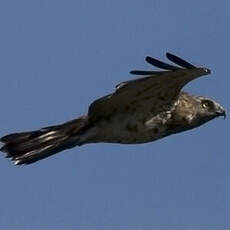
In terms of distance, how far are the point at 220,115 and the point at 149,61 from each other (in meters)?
2.77

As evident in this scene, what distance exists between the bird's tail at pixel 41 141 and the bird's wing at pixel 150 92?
1.20ft

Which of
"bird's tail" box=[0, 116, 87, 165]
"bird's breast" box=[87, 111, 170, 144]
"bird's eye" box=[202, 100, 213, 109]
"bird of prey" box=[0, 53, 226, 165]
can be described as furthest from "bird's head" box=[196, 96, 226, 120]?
"bird's tail" box=[0, 116, 87, 165]

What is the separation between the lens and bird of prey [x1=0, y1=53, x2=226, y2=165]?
1388 cm

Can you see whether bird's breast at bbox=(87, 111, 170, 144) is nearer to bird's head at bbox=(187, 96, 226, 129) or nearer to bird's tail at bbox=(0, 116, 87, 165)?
bird's tail at bbox=(0, 116, 87, 165)

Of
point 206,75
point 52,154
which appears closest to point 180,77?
point 206,75

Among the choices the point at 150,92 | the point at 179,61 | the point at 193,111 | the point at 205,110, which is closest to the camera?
the point at 179,61

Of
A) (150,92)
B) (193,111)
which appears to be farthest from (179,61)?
(193,111)

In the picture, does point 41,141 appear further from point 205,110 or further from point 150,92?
point 205,110

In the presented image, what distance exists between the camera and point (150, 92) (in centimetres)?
1420

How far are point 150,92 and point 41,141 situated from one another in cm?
143

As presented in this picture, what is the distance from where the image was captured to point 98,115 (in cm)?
1427

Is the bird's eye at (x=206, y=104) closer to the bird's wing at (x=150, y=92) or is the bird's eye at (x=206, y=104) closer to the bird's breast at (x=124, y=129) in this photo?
the bird's wing at (x=150, y=92)

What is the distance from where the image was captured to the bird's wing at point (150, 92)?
13.6 metres

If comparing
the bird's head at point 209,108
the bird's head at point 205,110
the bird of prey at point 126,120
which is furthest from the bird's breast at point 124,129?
the bird's head at point 209,108
